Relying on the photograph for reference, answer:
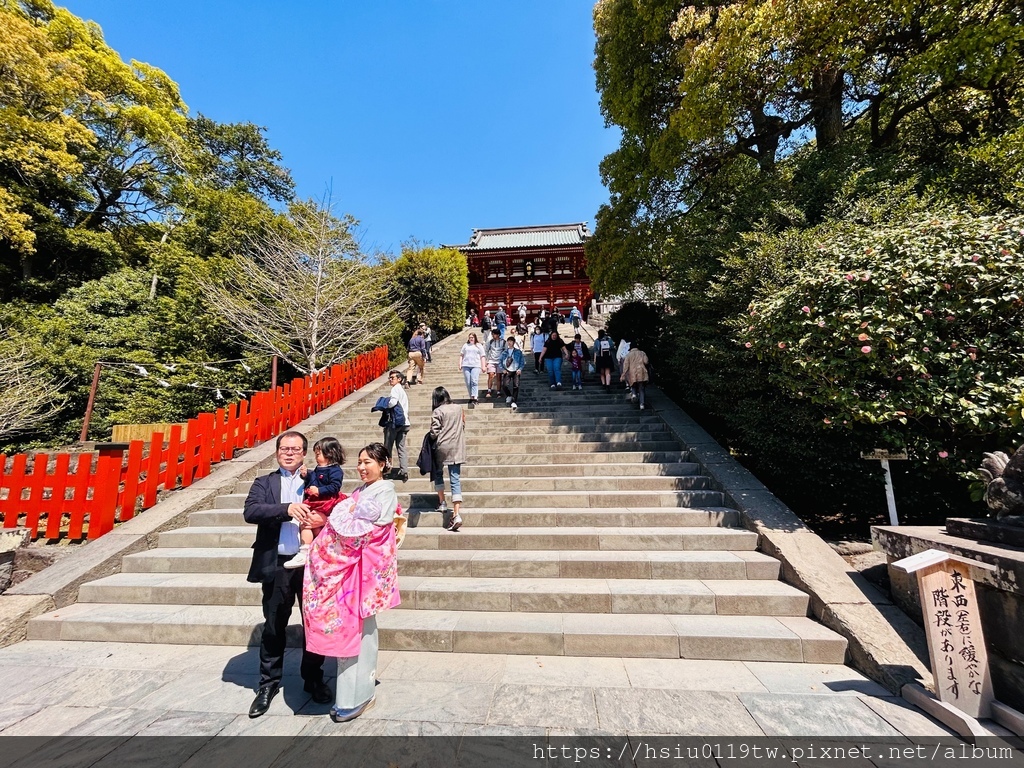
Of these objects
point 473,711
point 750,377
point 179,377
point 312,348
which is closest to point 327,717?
point 473,711

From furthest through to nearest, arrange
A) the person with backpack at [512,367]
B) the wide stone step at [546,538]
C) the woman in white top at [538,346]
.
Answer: the woman in white top at [538,346]
the person with backpack at [512,367]
the wide stone step at [546,538]

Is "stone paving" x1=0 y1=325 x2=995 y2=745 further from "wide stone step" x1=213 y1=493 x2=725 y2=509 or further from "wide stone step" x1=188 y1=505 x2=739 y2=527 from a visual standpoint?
"wide stone step" x1=213 y1=493 x2=725 y2=509

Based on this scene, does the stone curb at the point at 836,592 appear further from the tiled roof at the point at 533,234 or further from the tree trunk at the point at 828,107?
the tiled roof at the point at 533,234

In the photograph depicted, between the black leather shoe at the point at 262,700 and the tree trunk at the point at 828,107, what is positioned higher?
the tree trunk at the point at 828,107

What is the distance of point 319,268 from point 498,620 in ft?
36.2

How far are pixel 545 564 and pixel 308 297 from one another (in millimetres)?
10244

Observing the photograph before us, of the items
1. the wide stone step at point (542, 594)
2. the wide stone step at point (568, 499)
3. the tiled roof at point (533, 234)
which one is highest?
the tiled roof at point (533, 234)

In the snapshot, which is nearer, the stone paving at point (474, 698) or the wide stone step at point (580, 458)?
the stone paving at point (474, 698)

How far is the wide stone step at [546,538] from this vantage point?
439 cm

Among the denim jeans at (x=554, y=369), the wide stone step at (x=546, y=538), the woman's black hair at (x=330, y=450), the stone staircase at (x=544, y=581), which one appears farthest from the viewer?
the denim jeans at (x=554, y=369)

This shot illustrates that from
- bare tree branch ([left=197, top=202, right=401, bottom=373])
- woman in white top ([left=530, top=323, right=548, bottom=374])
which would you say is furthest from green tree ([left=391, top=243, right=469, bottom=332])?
woman in white top ([left=530, top=323, right=548, bottom=374])

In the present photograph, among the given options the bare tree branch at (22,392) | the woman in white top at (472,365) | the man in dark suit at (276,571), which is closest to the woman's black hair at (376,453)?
the man in dark suit at (276,571)

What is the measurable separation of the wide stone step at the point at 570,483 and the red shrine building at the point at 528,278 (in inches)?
844

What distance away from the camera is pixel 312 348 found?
10781 mm
